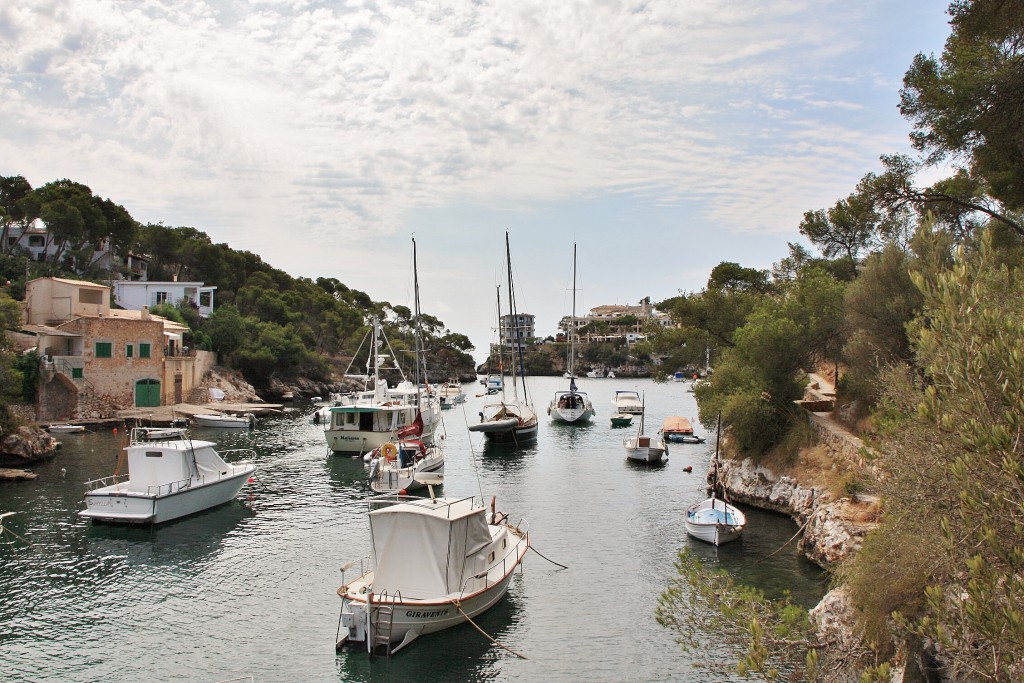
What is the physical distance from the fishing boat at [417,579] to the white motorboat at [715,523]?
346 inches

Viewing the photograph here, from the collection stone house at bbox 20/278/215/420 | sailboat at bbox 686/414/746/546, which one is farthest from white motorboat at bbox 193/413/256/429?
sailboat at bbox 686/414/746/546

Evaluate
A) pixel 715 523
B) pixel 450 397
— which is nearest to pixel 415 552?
pixel 715 523

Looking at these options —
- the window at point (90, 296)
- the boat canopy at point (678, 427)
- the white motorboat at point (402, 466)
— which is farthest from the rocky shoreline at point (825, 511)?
the window at point (90, 296)

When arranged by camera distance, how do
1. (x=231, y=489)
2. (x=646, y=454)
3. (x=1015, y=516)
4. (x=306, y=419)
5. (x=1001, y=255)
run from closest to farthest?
(x=1015, y=516) < (x=1001, y=255) < (x=231, y=489) < (x=646, y=454) < (x=306, y=419)

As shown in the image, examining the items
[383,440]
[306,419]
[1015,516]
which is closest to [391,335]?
[306,419]

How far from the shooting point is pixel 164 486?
29000 millimetres

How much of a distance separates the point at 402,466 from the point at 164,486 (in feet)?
33.2

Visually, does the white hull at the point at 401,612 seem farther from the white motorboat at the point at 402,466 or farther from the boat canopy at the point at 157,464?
the boat canopy at the point at 157,464

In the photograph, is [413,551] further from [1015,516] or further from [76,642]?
[1015,516]

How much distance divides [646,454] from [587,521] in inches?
562

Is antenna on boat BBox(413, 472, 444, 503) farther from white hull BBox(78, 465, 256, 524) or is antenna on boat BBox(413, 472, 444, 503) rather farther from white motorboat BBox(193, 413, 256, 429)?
white motorboat BBox(193, 413, 256, 429)

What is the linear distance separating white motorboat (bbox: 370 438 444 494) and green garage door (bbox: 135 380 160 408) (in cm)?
3149

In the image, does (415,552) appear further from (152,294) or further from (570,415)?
(152,294)

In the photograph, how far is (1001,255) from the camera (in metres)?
16.9
